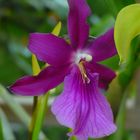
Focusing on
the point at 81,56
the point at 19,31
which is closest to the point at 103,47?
the point at 81,56

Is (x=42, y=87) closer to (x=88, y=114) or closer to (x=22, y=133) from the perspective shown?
(x=88, y=114)

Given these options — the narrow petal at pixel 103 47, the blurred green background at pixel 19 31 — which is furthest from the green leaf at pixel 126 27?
the blurred green background at pixel 19 31

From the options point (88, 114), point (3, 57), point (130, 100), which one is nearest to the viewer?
point (88, 114)

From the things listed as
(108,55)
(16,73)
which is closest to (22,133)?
(16,73)

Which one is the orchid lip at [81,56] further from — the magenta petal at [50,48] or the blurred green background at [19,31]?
the blurred green background at [19,31]

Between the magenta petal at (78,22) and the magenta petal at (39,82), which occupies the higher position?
the magenta petal at (78,22)

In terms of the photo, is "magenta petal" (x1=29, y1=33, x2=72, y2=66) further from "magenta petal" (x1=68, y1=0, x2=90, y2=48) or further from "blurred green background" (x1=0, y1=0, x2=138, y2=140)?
"blurred green background" (x1=0, y1=0, x2=138, y2=140)
